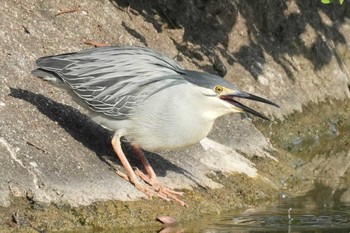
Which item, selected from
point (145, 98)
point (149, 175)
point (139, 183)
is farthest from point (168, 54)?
point (139, 183)

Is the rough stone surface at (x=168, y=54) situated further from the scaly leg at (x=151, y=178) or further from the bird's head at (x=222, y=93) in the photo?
the bird's head at (x=222, y=93)

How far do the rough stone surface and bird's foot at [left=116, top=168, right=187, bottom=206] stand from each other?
86 millimetres

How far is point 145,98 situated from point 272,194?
2227 mm

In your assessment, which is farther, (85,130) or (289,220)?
(85,130)

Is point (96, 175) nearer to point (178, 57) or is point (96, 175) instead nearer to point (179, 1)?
point (178, 57)

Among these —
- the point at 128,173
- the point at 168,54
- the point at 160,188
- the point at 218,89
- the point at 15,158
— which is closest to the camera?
the point at 15,158

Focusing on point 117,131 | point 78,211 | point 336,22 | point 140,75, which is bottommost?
point 78,211

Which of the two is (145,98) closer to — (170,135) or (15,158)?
(170,135)

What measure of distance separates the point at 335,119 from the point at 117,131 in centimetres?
594

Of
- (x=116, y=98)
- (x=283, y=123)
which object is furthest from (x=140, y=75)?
(x=283, y=123)

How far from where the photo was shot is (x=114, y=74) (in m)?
9.60

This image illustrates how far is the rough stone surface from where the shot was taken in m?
9.10

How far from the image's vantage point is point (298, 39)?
592 inches

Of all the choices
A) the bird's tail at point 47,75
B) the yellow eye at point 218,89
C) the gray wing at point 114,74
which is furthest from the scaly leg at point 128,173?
the yellow eye at point 218,89
